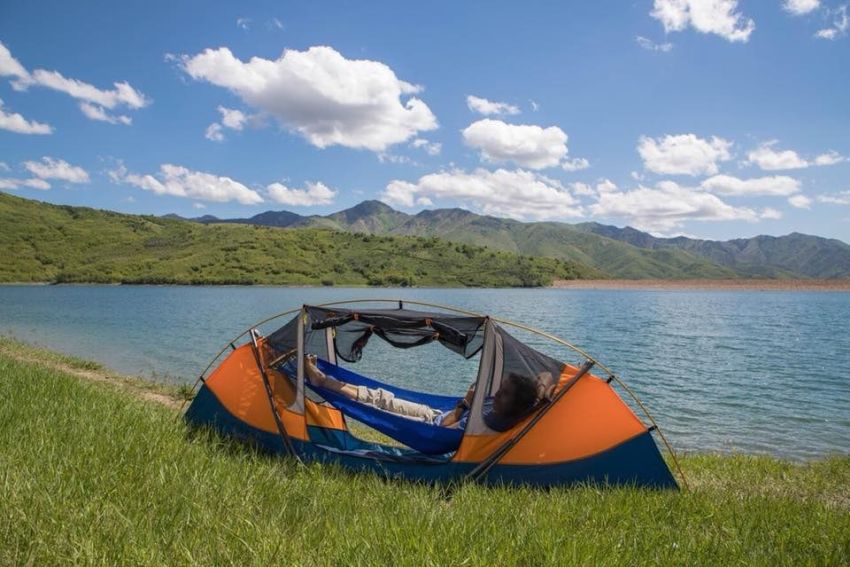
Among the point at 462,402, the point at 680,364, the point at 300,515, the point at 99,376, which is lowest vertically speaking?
the point at 99,376

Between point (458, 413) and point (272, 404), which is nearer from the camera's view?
point (272, 404)

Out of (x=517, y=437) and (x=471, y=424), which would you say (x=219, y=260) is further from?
(x=517, y=437)

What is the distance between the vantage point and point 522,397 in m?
6.77

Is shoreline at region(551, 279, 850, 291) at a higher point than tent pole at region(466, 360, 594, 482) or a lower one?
higher

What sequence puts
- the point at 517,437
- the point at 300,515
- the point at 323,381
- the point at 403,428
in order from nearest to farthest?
1. the point at 300,515
2. the point at 517,437
3. the point at 403,428
4. the point at 323,381

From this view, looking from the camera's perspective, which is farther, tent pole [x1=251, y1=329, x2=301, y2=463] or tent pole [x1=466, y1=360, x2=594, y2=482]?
tent pole [x1=251, y1=329, x2=301, y2=463]

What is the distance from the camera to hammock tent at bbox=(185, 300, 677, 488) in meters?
6.67

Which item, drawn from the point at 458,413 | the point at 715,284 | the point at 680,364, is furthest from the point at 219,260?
the point at 458,413

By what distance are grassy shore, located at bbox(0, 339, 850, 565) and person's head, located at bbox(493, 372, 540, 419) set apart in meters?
1.00

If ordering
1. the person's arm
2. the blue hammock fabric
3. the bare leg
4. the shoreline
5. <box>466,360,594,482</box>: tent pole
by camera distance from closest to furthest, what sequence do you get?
<box>466,360,594,482</box>: tent pole
the blue hammock fabric
the person's arm
the bare leg
the shoreline

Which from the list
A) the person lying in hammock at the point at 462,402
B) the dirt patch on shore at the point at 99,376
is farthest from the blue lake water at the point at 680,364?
the person lying in hammock at the point at 462,402

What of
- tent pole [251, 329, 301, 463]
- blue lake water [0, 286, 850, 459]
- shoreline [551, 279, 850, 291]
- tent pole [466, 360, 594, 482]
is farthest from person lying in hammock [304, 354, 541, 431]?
shoreline [551, 279, 850, 291]

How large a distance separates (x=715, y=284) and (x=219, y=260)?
156770 mm

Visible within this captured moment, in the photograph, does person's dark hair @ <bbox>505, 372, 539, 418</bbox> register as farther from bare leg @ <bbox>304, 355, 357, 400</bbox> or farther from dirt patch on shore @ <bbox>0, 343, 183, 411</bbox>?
dirt patch on shore @ <bbox>0, 343, 183, 411</bbox>
